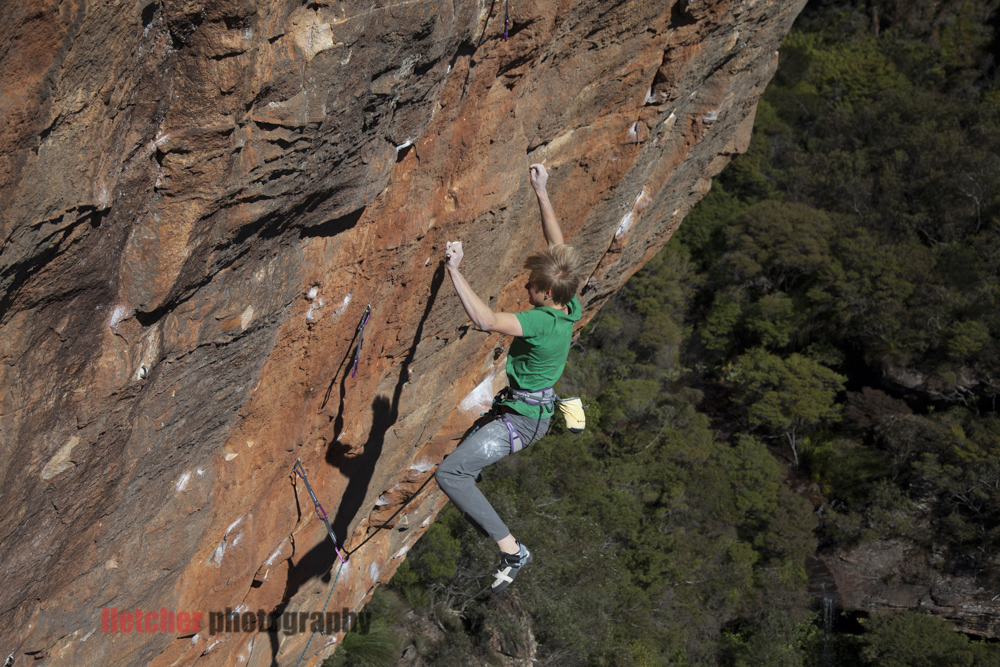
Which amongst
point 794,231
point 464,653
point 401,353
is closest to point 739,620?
point 464,653

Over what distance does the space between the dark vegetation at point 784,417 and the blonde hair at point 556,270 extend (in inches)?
501

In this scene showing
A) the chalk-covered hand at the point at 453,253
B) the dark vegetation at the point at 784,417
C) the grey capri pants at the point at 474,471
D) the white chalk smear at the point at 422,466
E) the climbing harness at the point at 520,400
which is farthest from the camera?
the dark vegetation at the point at 784,417

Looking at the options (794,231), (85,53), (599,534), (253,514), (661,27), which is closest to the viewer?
(85,53)

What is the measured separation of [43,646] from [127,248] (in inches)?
84.3

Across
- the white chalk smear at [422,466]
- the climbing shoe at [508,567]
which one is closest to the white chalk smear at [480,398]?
the white chalk smear at [422,466]

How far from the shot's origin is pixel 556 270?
3594 millimetres

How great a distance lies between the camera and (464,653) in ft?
51.6

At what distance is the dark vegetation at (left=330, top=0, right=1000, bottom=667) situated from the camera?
17.9 metres

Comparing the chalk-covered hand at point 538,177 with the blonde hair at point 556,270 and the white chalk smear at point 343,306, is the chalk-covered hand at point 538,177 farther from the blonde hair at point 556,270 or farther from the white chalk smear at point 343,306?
the white chalk smear at point 343,306

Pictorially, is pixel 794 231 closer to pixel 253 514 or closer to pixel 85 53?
pixel 253 514

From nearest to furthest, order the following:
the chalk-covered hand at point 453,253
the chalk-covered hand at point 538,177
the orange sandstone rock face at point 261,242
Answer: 1. the orange sandstone rock face at point 261,242
2. the chalk-covered hand at point 453,253
3. the chalk-covered hand at point 538,177

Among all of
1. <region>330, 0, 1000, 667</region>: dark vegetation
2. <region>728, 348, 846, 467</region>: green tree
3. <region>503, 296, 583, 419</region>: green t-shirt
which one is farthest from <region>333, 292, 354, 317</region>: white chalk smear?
<region>728, 348, 846, 467</region>: green tree

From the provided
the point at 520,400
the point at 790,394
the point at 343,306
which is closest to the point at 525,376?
the point at 520,400

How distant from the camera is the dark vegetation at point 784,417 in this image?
1792 cm
